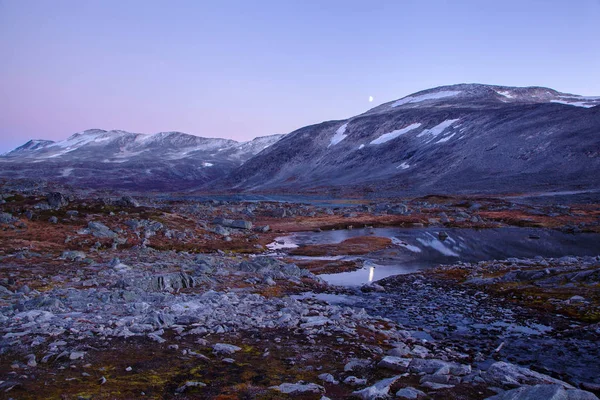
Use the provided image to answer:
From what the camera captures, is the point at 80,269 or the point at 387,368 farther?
the point at 80,269

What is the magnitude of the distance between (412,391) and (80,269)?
2451 centimetres

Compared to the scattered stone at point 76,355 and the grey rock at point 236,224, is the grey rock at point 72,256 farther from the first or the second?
the grey rock at point 236,224

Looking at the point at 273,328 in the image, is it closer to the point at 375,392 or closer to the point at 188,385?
the point at 188,385

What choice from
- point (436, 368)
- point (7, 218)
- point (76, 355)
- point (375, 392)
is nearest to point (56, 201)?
point (7, 218)

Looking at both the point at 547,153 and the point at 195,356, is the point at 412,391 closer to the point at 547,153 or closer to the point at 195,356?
the point at 195,356

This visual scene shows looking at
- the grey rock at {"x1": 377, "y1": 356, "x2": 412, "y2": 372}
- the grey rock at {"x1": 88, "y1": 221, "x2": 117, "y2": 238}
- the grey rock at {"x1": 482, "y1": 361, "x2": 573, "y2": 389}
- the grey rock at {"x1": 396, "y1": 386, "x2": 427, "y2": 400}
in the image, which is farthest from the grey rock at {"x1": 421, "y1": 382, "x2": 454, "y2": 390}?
the grey rock at {"x1": 88, "y1": 221, "x2": 117, "y2": 238}

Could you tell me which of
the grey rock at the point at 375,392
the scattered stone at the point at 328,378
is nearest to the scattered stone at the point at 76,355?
the scattered stone at the point at 328,378

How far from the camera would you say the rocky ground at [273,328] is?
430 inches

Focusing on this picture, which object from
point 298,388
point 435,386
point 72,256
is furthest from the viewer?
point 72,256

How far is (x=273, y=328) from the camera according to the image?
16625 millimetres

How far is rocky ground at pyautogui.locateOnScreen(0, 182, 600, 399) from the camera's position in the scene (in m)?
10.9

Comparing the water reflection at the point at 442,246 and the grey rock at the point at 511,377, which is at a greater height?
the grey rock at the point at 511,377

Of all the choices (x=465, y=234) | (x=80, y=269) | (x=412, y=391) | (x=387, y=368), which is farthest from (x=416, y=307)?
(x=465, y=234)

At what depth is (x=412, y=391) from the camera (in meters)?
10.4
